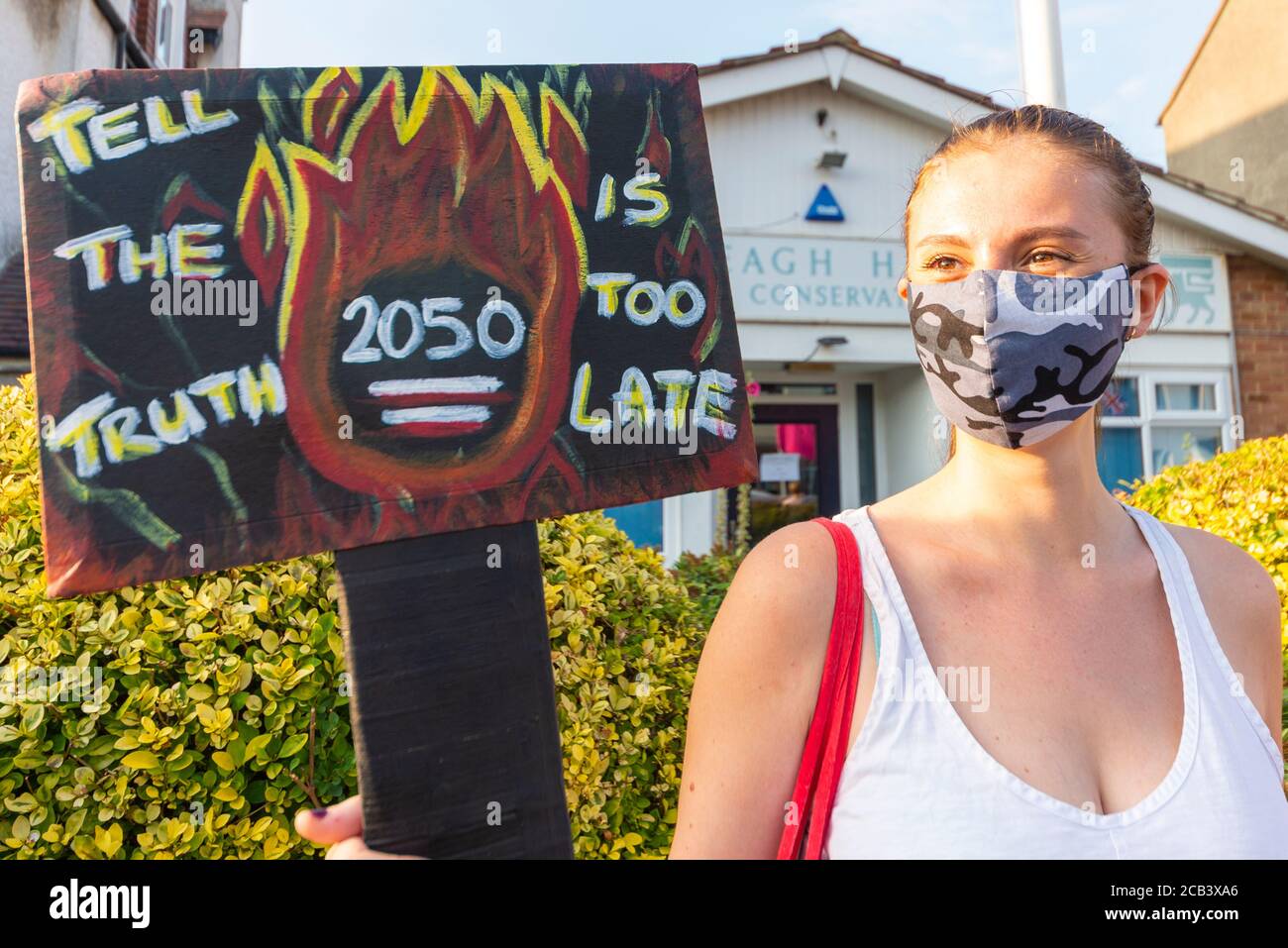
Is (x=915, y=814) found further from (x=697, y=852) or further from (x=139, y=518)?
(x=139, y=518)

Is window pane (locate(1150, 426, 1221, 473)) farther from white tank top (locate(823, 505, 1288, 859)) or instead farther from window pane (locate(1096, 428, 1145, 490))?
white tank top (locate(823, 505, 1288, 859))

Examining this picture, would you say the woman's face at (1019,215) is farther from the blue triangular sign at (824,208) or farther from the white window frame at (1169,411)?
the white window frame at (1169,411)

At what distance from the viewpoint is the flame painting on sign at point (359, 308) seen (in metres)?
1.20

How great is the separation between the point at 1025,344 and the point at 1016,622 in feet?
1.65

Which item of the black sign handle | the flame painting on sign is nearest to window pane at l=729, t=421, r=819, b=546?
the flame painting on sign

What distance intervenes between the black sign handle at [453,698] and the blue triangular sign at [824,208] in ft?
31.0

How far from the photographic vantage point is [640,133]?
139 centimetres

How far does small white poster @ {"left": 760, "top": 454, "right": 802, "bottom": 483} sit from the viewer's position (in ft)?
35.3

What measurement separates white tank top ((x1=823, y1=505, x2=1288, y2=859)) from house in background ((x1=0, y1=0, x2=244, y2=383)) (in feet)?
25.5

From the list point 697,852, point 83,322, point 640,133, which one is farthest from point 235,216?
point 697,852

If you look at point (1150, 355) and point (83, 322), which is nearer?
point (83, 322)
